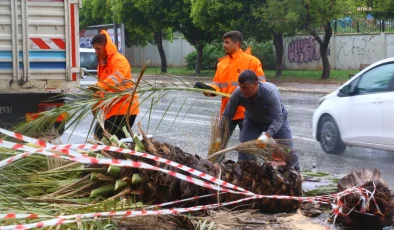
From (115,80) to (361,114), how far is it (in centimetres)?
445

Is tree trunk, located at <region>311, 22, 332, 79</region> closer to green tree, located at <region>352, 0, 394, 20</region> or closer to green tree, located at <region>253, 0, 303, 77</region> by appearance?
green tree, located at <region>352, 0, 394, 20</region>

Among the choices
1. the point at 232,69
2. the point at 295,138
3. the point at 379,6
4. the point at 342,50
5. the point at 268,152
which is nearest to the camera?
the point at 268,152

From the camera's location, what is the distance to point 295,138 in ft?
41.0

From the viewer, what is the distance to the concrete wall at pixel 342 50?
3516cm

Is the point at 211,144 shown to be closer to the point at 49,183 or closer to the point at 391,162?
the point at 49,183

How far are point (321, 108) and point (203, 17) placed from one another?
880 inches

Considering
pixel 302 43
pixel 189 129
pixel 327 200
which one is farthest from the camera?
pixel 302 43

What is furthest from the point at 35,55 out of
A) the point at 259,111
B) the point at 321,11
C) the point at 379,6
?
the point at 379,6

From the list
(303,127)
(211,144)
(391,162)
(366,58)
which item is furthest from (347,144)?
(366,58)

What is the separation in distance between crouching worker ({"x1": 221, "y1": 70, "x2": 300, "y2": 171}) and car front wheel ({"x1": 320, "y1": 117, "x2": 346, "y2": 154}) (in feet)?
13.0

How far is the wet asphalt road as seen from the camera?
9.18 meters

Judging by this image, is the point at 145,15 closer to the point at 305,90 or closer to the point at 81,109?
the point at 305,90

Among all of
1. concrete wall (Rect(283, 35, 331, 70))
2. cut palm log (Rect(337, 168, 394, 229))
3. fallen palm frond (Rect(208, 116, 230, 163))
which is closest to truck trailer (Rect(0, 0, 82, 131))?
fallen palm frond (Rect(208, 116, 230, 163))

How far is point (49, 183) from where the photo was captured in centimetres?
567
